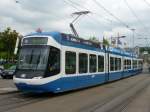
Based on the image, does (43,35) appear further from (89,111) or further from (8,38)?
(8,38)

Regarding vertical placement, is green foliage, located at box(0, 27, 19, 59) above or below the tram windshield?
above

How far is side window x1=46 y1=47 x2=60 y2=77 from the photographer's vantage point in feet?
56.7

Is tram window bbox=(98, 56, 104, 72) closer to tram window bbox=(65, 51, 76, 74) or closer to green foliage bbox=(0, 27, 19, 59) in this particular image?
tram window bbox=(65, 51, 76, 74)

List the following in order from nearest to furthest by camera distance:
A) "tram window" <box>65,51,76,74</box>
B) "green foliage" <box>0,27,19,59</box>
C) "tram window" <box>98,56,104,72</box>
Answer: "tram window" <box>65,51,76,74</box> < "tram window" <box>98,56,104,72</box> < "green foliage" <box>0,27,19,59</box>

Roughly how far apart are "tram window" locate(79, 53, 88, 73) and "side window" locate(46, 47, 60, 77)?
3274mm

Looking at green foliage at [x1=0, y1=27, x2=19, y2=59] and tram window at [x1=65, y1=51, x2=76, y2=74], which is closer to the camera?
tram window at [x1=65, y1=51, x2=76, y2=74]

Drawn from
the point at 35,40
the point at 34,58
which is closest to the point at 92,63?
the point at 35,40

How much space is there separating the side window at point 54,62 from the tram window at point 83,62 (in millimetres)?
3274

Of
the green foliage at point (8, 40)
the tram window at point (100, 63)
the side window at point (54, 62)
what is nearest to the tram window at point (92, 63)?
the tram window at point (100, 63)

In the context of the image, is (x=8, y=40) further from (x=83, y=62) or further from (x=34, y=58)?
(x=34, y=58)

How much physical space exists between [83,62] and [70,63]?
2301 millimetres

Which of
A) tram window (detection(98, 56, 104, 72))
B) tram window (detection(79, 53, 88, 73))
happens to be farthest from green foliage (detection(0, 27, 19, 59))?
tram window (detection(79, 53, 88, 73))

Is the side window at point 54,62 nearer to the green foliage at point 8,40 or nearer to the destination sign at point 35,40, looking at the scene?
the destination sign at point 35,40

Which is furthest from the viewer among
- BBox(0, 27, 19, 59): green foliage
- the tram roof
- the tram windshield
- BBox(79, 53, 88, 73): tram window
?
BBox(0, 27, 19, 59): green foliage
